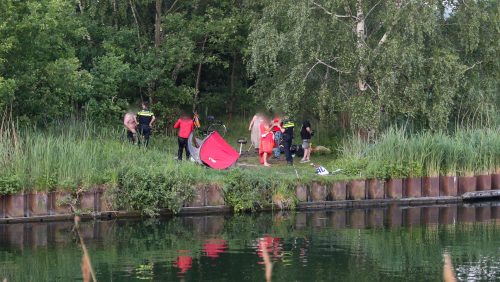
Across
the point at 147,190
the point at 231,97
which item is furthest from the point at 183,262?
the point at 231,97

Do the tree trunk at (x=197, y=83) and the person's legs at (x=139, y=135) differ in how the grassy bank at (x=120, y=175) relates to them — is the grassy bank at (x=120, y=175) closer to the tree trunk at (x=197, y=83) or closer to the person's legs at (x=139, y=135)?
the person's legs at (x=139, y=135)

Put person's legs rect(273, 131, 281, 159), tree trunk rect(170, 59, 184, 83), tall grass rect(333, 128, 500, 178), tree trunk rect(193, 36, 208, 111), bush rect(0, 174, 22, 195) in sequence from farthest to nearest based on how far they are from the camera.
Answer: tree trunk rect(193, 36, 208, 111), tree trunk rect(170, 59, 184, 83), person's legs rect(273, 131, 281, 159), tall grass rect(333, 128, 500, 178), bush rect(0, 174, 22, 195)

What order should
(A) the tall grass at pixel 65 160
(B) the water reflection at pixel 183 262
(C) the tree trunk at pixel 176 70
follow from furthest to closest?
(C) the tree trunk at pixel 176 70, (A) the tall grass at pixel 65 160, (B) the water reflection at pixel 183 262

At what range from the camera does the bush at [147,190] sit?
787 inches

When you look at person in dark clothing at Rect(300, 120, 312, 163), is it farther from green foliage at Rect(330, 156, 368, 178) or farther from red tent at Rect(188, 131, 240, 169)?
red tent at Rect(188, 131, 240, 169)

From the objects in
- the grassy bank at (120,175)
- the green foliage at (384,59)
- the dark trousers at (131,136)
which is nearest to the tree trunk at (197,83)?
the green foliage at (384,59)

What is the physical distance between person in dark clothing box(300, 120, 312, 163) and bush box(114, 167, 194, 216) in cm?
584

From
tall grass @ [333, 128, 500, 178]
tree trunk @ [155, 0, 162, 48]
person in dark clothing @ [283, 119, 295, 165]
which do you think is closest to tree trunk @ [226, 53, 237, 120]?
tree trunk @ [155, 0, 162, 48]

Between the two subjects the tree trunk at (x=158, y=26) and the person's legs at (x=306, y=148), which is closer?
the person's legs at (x=306, y=148)

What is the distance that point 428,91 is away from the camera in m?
24.8

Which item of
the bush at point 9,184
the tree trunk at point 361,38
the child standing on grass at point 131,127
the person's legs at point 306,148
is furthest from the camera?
the person's legs at point 306,148

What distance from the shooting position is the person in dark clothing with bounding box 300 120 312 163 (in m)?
24.9

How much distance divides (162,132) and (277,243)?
45.3ft

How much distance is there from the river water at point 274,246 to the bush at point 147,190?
1.36ft
